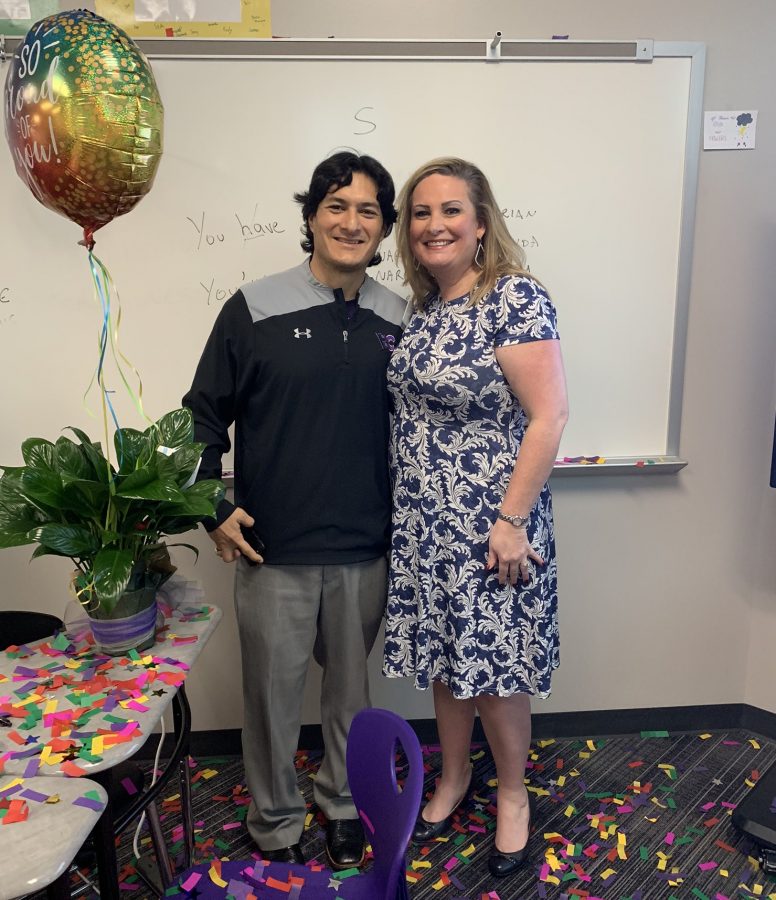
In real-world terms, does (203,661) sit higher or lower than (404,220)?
lower

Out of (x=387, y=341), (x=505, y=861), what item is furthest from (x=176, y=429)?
(x=505, y=861)

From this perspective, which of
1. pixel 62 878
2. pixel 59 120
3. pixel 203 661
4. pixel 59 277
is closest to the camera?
pixel 62 878

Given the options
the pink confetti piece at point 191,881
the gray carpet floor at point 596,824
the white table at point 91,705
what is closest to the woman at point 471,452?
the gray carpet floor at point 596,824

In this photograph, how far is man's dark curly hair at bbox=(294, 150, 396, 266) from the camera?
147 cm

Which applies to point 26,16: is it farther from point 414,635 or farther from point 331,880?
point 331,880

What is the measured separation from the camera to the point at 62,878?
0.91m

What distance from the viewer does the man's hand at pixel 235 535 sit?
1.51m

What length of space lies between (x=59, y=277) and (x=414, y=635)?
137 centimetres

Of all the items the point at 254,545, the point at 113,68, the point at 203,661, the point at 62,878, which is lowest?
the point at 203,661

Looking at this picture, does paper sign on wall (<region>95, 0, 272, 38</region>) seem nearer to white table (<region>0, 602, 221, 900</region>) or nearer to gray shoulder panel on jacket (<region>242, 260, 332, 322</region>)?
gray shoulder panel on jacket (<region>242, 260, 332, 322</region>)

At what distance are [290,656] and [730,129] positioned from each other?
6.17 feet

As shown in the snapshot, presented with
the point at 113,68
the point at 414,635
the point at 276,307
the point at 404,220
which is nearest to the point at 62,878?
the point at 414,635

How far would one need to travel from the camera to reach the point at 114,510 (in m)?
1.20

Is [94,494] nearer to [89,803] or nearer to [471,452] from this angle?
[89,803]
